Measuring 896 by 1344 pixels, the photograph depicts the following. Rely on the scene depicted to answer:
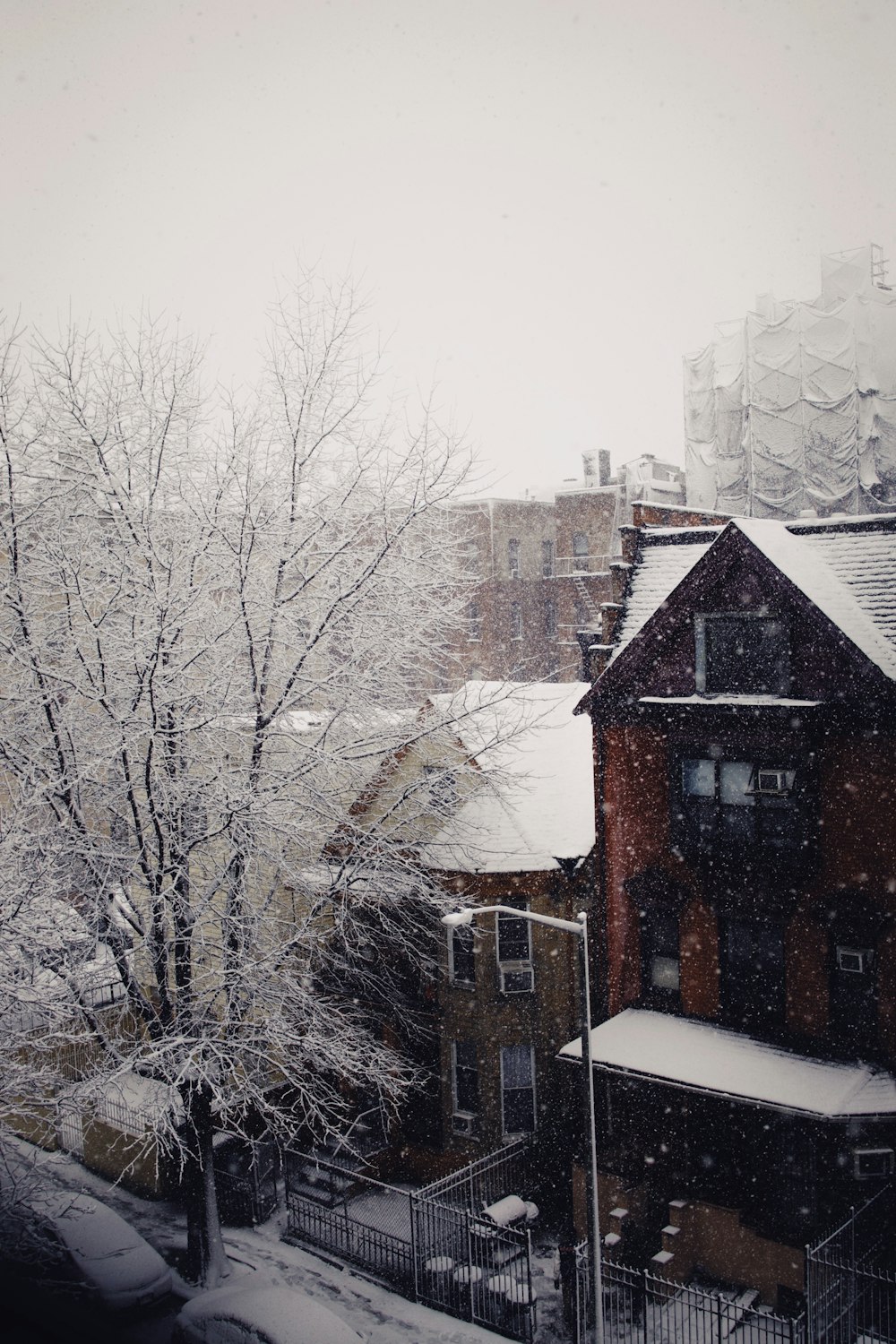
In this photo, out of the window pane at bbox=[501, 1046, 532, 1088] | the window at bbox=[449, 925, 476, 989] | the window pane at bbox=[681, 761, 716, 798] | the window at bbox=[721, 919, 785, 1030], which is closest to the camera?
the window at bbox=[721, 919, 785, 1030]

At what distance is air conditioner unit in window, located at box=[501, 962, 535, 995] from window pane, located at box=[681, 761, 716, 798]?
4.75 m

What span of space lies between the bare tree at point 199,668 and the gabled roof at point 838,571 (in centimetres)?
486

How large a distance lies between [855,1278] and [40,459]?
52.7 ft

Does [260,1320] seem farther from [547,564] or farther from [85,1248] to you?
[547,564]

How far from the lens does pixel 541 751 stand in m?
20.0

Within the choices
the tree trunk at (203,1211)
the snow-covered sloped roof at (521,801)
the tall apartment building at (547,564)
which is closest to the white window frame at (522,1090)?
the snow-covered sloped roof at (521,801)

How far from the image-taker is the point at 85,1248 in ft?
35.7

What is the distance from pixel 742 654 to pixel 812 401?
20.1 meters

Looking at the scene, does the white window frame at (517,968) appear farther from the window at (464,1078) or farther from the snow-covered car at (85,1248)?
the snow-covered car at (85,1248)

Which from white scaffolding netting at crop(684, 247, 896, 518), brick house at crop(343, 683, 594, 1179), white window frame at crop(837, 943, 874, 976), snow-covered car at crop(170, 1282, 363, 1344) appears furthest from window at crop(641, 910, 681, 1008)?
white scaffolding netting at crop(684, 247, 896, 518)

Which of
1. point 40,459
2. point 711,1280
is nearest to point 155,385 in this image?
point 40,459

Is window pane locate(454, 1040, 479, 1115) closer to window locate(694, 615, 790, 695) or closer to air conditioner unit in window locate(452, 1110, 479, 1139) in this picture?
air conditioner unit in window locate(452, 1110, 479, 1139)

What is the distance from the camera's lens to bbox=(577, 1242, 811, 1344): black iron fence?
40.2 feet

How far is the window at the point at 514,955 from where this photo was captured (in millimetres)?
17703
